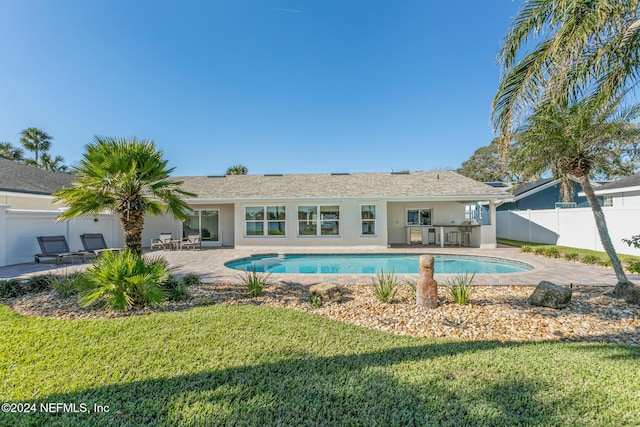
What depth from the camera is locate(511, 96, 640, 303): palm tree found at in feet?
20.5

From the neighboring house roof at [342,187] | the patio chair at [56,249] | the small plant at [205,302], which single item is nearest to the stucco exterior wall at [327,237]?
the neighboring house roof at [342,187]

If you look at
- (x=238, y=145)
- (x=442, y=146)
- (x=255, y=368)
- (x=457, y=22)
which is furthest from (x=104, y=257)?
(x=442, y=146)

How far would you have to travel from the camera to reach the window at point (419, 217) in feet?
63.7

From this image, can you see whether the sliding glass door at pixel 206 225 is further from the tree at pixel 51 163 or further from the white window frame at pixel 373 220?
the tree at pixel 51 163

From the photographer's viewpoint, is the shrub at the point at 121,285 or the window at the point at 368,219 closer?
the shrub at the point at 121,285

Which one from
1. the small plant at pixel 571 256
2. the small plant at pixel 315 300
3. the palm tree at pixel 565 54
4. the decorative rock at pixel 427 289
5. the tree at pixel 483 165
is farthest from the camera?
the tree at pixel 483 165

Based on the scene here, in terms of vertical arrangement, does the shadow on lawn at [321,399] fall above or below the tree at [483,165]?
below

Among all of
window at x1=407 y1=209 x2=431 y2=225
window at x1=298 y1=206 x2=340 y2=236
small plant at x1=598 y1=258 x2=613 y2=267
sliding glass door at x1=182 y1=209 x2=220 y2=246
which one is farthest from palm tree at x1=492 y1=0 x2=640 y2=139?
sliding glass door at x1=182 y1=209 x2=220 y2=246

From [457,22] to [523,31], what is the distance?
6219 millimetres

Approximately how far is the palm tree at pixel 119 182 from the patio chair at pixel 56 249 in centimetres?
710

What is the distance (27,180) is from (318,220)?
54.6 ft

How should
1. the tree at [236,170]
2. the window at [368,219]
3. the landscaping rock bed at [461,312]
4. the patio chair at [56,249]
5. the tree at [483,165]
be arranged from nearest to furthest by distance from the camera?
the landscaping rock bed at [461,312], the patio chair at [56,249], the window at [368,219], the tree at [236,170], the tree at [483,165]

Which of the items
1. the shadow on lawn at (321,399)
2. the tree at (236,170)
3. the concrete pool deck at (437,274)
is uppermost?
the tree at (236,170)

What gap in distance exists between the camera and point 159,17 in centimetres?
1105
